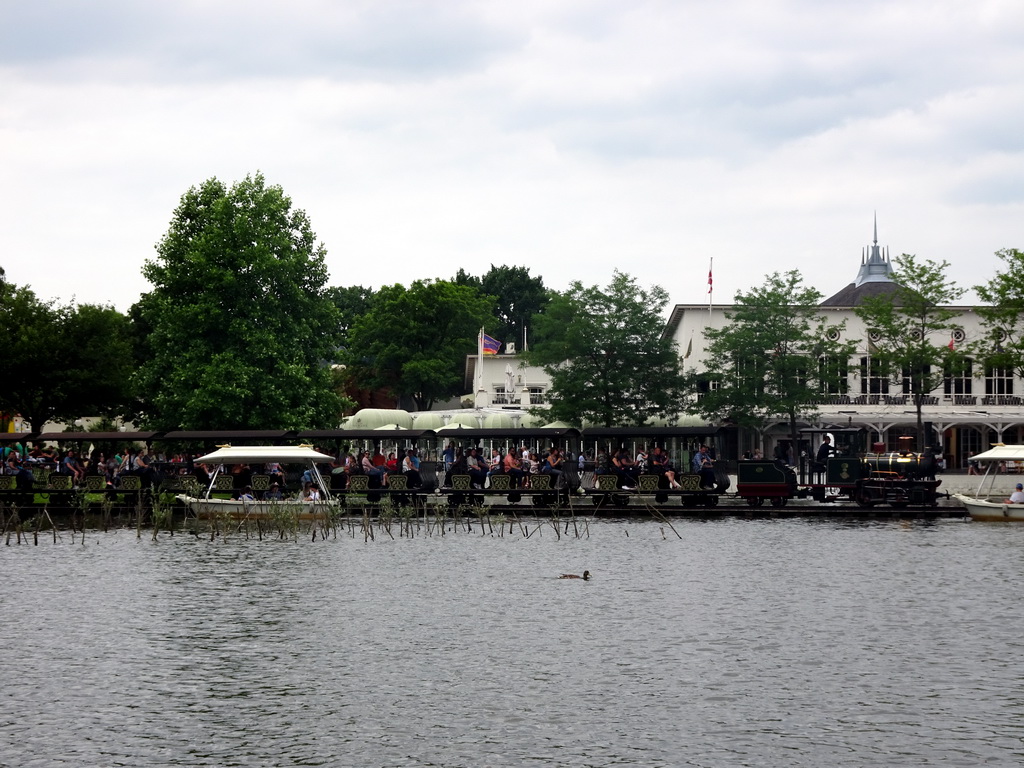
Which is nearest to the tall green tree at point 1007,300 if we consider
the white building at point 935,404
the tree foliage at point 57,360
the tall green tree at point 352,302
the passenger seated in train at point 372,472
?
the white building at point 935,404

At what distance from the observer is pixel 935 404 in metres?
83.2

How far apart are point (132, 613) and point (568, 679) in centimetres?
841

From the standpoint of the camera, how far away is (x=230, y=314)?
6003cm

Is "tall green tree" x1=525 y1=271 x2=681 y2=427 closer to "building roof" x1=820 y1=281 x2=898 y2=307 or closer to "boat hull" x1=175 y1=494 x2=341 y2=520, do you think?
"boat hull" x1=175 y1=494 x2=341 y2=520

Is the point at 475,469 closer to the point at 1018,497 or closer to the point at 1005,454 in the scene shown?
the point at 1005,454

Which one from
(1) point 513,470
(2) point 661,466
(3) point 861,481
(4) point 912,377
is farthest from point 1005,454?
(4) point 912,377

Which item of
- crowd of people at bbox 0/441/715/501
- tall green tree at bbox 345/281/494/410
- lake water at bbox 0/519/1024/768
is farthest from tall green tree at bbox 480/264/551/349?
lake water at bbox 0/519/1024/768

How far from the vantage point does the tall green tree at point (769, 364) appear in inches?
2817

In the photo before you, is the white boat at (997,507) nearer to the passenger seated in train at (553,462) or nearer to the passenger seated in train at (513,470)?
the passenger seated in train at (553,462)

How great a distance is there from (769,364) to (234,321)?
93.4ft

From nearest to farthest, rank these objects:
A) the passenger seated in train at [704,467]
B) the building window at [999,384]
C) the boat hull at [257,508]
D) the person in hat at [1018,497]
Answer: the boat hull at [257,508] → the person in hat at [1018,497] → the passenger seated in train at [704,467] → the building window at [999,384]

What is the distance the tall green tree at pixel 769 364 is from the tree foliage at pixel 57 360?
30.9 m

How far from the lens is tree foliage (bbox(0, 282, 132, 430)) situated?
71.2m

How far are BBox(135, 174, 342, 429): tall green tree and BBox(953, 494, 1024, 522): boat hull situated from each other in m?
28.4
